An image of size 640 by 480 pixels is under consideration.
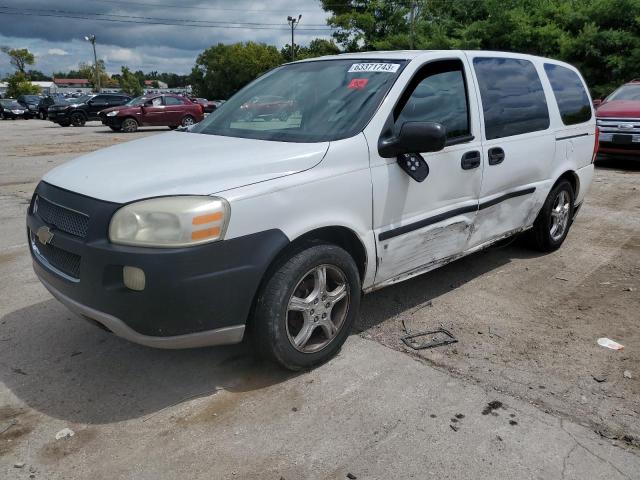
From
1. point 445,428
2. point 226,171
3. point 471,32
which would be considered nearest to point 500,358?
point 445,428

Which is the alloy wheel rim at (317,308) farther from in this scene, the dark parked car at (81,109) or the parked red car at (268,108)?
the dark parked car at (81,109)

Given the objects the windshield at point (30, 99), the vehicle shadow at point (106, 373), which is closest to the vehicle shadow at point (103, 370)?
the vehicle shadow at point (106, 373)

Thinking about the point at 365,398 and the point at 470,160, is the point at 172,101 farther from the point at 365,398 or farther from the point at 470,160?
the point at 365,398

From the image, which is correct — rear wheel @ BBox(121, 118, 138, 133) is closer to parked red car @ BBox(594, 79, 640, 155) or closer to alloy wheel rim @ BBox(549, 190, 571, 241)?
parked red car @ BBox(594, 79, 640, 155)

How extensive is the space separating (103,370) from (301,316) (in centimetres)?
120

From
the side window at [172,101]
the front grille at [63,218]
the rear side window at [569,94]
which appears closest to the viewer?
the front grille at [63,218]

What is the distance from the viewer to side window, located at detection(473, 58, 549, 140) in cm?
408

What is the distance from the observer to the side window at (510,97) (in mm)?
4078

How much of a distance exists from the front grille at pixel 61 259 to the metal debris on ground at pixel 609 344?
3.15m

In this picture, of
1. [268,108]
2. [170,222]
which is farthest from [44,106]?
[170,222]

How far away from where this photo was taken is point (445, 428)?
8.75 feet

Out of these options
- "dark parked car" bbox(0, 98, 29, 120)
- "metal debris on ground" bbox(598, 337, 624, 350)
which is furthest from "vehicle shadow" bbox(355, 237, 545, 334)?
"dark parked car" bbox(0, 98, 29, 120)

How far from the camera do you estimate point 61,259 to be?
2.83 meters

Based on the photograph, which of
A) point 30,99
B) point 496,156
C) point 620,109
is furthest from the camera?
point 30,99
